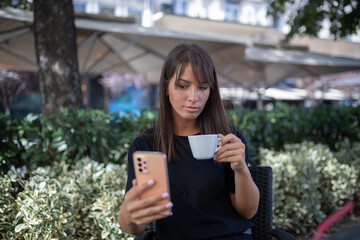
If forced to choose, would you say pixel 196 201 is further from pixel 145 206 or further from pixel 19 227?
pixel 19 227

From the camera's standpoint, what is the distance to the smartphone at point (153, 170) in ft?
3.39

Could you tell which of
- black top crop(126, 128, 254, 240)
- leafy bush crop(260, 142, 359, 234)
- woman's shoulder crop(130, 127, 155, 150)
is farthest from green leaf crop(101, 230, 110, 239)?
leafy bush crop(260, 142, 359, 234)

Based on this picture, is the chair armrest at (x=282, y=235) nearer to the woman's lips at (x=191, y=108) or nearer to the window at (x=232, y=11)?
the woman's lips at (x=191, y=108)

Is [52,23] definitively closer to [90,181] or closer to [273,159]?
[90,181]

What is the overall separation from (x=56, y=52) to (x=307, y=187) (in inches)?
121

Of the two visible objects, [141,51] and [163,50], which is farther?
[141,51]

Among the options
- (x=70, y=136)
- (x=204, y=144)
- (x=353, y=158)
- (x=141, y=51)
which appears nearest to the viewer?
(x=204, y=144)

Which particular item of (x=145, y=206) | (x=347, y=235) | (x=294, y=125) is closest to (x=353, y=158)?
(x=294, y=125)

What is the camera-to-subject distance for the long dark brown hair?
5.05 feet

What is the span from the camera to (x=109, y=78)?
85.0ft

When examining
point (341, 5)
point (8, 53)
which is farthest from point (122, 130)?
point (341, 5)

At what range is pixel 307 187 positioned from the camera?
3.30m

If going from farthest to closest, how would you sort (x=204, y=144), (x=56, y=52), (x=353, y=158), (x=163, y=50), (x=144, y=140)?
(x=163, y=50), (x=353, y=158), (x=56, y=52), (x=144, y=140), (x=204, y=144)

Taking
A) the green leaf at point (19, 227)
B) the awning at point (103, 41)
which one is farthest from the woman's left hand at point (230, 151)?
the awning at point (103, 41)
